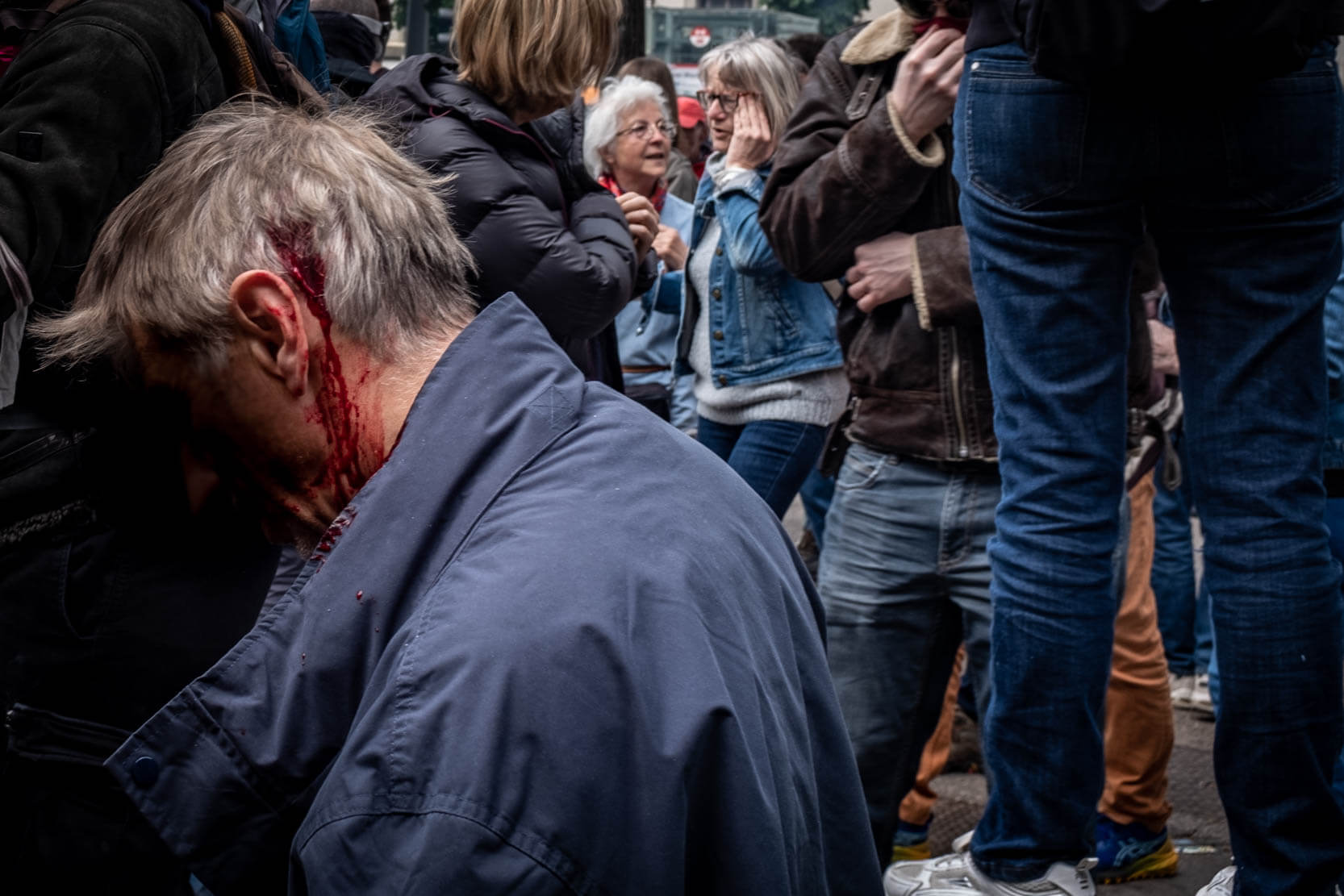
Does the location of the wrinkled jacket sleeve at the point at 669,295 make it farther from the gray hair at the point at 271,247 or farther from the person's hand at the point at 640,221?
the gray hair at the point at 271,247

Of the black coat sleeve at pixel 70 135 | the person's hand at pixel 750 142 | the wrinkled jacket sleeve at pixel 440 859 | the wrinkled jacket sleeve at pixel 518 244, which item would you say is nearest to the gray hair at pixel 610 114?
the person's hand at pixel 750 142

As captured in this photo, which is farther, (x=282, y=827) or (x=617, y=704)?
(x=282, y=827)

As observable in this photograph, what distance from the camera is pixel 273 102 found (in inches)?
88.3

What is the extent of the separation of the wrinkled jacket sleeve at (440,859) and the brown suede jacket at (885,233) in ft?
5.97

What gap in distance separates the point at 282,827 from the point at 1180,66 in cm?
162

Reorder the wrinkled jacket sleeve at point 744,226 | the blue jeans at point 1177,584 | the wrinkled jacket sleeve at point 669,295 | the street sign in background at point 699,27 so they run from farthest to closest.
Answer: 1. the street sign in background at point 699,27
2. the wrinkled jacket sleeve at point 669,295
3. the blue jeans at point 1177,584
4. the wrinkled jacket sleeve at point 744,226

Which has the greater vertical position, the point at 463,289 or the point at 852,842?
the point at 463,289

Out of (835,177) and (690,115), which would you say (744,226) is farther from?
(690,115)

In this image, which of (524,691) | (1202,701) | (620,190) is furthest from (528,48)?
(1202,701)

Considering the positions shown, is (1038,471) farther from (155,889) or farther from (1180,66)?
(155,889)

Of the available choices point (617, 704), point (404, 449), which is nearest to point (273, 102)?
point (404, 449)

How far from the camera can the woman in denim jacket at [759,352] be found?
4.09 m

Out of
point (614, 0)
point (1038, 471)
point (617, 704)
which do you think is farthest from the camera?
point (614, 0)

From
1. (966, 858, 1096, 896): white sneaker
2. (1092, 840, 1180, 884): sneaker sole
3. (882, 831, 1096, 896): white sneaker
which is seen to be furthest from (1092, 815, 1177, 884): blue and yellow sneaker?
(966, 858, 1096, 896): white sneaker
